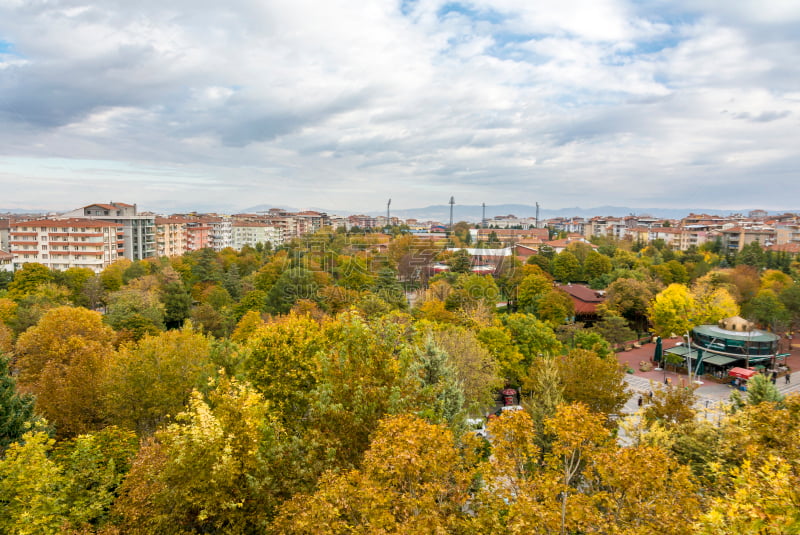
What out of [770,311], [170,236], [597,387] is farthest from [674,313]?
[170,236]

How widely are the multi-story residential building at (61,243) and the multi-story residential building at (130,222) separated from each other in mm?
5274

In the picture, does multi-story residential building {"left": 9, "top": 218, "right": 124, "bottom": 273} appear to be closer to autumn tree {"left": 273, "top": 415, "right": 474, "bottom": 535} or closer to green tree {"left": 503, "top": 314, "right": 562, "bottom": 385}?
green tree {"left": 503, "top": 314, "right": 562, "bottom": 385}

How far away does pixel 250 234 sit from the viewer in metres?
106

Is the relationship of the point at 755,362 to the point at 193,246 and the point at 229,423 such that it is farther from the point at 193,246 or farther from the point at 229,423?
the point at 193,246

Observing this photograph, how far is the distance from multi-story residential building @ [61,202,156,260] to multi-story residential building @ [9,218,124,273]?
5274 mm

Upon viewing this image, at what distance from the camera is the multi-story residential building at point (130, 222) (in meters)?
63.7

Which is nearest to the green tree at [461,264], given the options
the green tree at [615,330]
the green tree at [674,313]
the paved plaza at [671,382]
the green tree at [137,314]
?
the green tree at [615,330]

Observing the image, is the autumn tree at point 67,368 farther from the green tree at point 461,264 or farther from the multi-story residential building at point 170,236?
the multi-story residential building at point 170,236

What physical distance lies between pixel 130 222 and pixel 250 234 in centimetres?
4234

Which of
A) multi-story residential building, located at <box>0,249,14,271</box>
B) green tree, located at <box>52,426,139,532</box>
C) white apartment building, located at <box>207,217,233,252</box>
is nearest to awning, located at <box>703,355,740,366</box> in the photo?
green tree, located at <box>52,426,139,532</box>

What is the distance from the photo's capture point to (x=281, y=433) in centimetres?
1076

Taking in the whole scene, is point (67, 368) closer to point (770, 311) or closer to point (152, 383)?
point (152, 383)

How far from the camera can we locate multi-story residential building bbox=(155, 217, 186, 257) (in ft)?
239

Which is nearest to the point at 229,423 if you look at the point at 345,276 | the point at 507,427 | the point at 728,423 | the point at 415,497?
the point at 415,497
